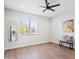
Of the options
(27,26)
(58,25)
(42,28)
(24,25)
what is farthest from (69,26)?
(24,25)

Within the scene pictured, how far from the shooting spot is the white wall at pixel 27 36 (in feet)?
15.6

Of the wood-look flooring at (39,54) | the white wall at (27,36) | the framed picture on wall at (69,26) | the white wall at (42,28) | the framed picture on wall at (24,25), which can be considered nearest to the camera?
the wood-look flooring at (39,54)

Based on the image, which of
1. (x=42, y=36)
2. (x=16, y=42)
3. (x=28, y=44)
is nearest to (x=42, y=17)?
(x=42, y=36)

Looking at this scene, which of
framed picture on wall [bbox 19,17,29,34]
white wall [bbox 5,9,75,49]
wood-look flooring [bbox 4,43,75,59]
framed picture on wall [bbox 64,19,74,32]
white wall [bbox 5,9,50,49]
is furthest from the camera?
framed picture on wall [bbox 19,17,29,34]

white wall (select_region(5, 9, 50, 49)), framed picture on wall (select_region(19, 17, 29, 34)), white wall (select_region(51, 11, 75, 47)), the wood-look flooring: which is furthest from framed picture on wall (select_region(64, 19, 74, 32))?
framed picture on wall (select_region(19, 17, 29, 34))

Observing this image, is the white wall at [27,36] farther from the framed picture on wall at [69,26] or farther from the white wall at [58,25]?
the framed picture on wall at [69,26]

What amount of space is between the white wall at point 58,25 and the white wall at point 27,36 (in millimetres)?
557

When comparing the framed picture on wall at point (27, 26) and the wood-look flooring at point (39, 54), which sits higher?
the framed picture on wall at point (27, 26)

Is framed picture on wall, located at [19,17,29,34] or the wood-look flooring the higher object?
framed picture on wall, located at [19,17,29,34]

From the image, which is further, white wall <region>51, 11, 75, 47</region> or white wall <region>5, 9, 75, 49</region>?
white wall <region>51, 11, 75, 47</region>

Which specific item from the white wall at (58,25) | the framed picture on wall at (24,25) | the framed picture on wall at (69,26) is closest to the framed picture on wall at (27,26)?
the framed picture on wall at (24,25)

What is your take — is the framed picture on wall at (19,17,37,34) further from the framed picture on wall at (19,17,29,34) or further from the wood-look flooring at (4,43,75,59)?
the wood-look flooring at (4,43,75,59)

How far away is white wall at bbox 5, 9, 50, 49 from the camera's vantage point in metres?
4.75

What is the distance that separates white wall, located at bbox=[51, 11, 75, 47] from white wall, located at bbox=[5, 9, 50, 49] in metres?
0.56
